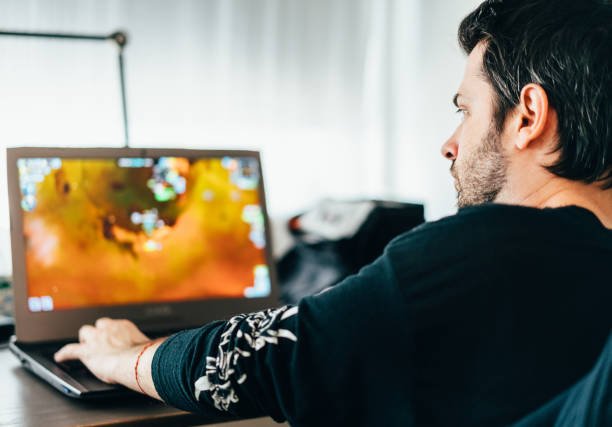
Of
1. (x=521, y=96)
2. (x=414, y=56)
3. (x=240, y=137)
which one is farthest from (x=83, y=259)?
(x=414, y=56)

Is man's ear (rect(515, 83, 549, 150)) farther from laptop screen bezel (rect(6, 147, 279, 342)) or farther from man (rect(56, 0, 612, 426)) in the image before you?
laptop screen bezel (rect(6, 147, 279, 342))

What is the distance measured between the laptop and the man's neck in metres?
0.67

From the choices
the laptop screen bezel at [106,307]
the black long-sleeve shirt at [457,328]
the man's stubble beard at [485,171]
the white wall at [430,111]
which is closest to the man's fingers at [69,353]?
the laptop screen bezel at [106,307]

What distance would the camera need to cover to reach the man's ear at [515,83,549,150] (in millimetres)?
1016

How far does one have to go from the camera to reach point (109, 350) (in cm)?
117

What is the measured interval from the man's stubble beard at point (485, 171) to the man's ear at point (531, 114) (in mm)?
46

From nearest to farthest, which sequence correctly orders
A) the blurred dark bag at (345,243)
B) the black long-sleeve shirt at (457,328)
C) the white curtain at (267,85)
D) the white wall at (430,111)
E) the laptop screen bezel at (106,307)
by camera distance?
the black long-sleeve shirt at (457,328), the laptop screen bezel at (106,307), the blurred dark bag at (345,243), the white curtain at (267,85), the white wall at (430,111)

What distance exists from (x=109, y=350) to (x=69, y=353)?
0.09m

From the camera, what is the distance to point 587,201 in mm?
1015

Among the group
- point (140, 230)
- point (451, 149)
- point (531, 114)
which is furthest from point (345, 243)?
point (531, 114)

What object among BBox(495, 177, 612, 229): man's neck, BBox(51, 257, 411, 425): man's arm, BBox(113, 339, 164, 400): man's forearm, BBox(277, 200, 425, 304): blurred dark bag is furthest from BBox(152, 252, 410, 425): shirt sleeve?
BBox(277, 200, 425, 304): blurred dark bag

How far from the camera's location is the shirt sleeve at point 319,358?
807 mm

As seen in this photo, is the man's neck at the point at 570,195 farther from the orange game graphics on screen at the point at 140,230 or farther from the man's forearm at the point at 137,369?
the orange game graphics on screen at the point at 140,230

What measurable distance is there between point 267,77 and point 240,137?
29 centimetres
